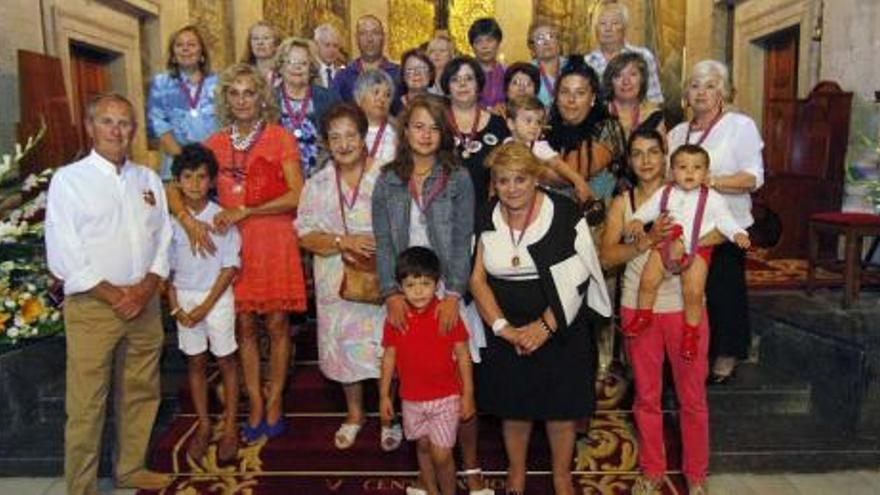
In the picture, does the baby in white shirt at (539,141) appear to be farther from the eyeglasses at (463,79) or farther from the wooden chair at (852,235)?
the wooden chair at (852,235)

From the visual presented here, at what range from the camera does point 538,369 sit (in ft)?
10.9

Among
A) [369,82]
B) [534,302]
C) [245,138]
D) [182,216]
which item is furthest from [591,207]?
[182,216]

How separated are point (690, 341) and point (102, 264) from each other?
2.71 metres

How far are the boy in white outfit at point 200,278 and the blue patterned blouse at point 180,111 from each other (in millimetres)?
1020

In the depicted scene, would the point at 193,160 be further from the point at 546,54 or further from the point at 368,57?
the point at 546,54

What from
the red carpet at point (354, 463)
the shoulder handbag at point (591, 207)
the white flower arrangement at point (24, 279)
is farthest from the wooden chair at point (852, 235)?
the white flower arrangement at point (24, 279)

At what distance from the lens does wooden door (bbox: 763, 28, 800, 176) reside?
6.94 m

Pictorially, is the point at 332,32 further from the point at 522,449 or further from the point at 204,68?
the point at 522,449

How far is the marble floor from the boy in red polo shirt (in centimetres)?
151

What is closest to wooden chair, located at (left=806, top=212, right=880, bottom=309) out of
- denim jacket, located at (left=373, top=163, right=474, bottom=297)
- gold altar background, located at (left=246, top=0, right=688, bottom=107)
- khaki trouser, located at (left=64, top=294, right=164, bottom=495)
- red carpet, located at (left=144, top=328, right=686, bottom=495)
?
red carpet, located at (left=144, top=328, right=686, bottom=495)

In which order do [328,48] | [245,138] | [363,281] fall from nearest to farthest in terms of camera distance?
[363,281] < [245,138] < [328,48]

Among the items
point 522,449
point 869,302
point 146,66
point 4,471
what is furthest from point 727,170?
point 146,66

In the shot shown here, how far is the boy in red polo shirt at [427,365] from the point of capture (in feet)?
10.5

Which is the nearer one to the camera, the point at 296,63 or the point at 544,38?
the point at 296,63
